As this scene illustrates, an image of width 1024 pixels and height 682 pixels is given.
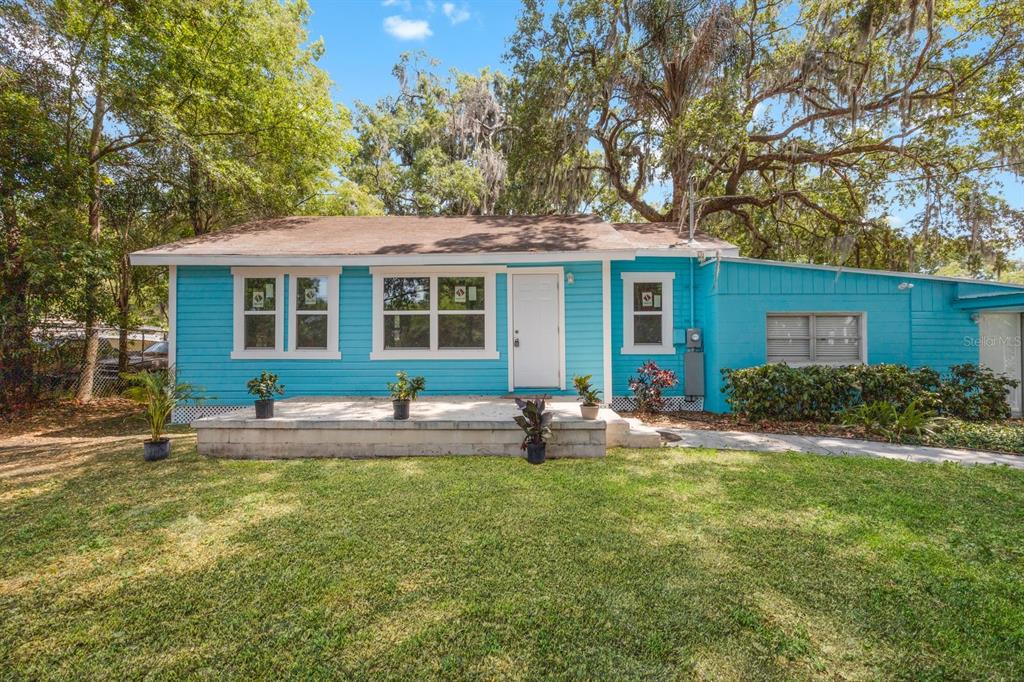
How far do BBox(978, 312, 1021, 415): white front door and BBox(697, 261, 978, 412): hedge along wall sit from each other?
0.43 meters

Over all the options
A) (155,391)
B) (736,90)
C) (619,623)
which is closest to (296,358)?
(155,391)

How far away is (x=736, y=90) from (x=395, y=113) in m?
16.3

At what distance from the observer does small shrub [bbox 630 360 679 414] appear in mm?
7945

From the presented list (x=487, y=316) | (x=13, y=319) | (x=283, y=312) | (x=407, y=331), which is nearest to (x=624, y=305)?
(x=487, y=316)

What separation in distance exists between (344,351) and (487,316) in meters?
2.55

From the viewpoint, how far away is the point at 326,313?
24.8ft

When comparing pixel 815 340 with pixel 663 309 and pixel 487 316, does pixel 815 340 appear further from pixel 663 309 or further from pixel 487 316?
pixel 487 316

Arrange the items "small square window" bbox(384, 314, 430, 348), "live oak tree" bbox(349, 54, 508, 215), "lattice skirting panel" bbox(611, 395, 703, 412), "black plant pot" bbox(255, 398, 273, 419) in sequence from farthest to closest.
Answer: "live oak tree" bbox(349, 54, 508, 215) → "lattice skirting panel" bbox(611, 395, 703, 412) → "small square window" bbox(384, 314, 430, 348) → "black plant pot" bbox(255, 398, 273, 419)

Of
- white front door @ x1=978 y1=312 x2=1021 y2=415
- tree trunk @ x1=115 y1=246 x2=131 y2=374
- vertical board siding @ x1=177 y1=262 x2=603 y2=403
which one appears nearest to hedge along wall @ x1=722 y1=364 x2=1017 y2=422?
white front door @ x1=978 y1=312 x2=1021 y2=415

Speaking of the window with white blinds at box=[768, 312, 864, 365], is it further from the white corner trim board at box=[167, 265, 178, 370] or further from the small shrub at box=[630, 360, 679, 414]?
the white corner trim board at box=[167, 265, 178, 370]

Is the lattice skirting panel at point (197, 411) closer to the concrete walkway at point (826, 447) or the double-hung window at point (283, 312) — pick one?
the double-hung window at point (283, 312)

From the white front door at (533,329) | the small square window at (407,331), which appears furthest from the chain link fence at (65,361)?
the white front door at (533,329)

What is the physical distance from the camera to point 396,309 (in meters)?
7.61

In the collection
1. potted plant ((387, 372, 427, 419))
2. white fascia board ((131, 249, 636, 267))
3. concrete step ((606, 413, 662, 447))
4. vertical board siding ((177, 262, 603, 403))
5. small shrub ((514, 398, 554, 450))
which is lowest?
Answer: concrete step ((606, 413, 662, 447))
